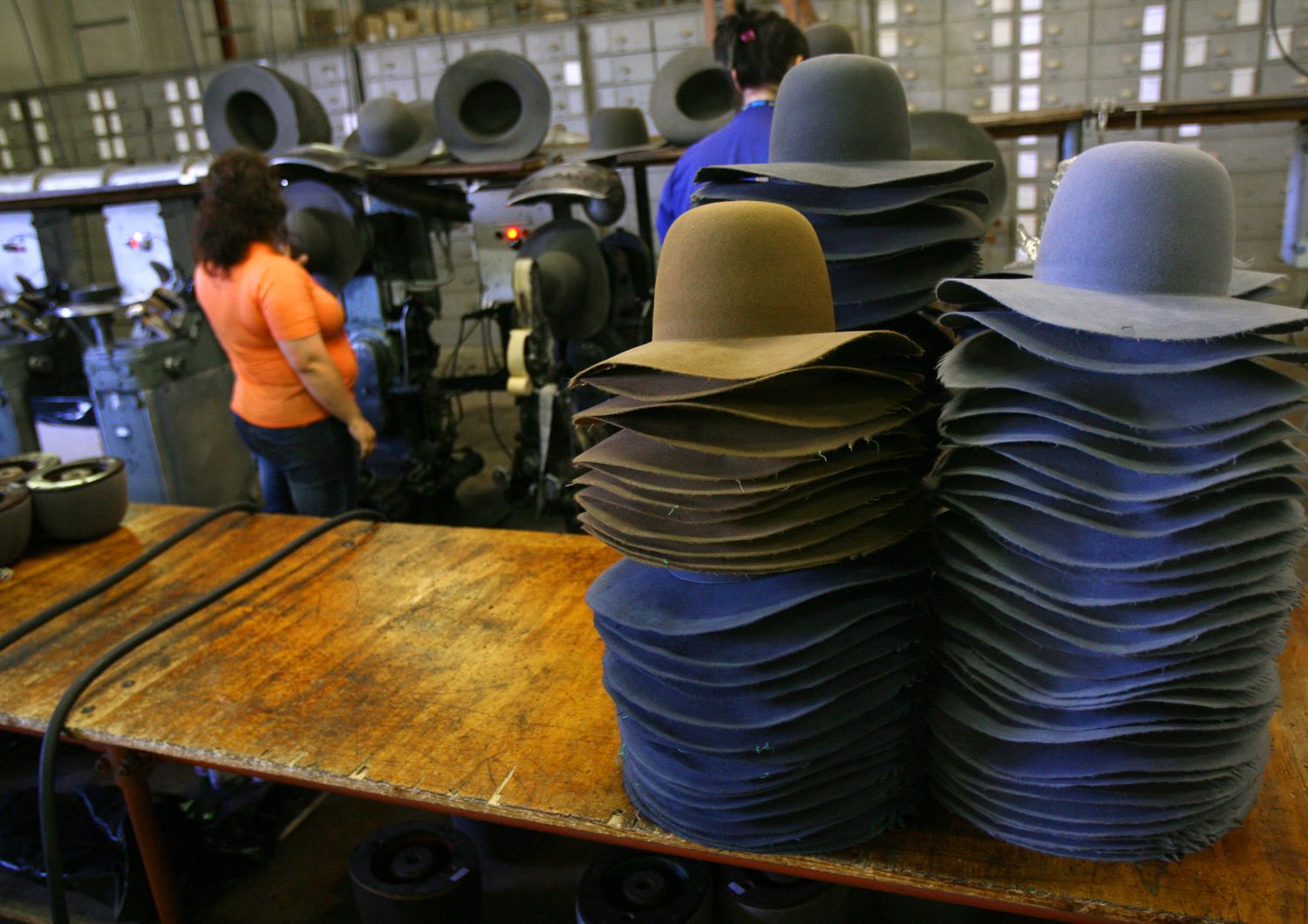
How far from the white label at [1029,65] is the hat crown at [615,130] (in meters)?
3.42

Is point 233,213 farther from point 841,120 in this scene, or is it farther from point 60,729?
point 841,120

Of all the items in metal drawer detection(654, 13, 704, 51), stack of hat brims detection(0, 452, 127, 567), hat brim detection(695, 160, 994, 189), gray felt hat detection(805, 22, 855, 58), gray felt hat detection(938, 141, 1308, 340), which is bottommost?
stack of hat brims detection(0, 452, 127, 567)

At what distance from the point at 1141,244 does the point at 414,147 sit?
3.69 metres

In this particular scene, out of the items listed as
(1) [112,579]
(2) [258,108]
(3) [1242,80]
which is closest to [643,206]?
(2) [258,108]

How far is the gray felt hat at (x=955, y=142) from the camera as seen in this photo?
193cm

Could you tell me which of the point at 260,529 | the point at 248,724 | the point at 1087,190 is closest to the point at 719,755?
the point at 1087,190

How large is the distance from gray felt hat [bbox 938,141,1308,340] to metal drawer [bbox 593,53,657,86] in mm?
6398

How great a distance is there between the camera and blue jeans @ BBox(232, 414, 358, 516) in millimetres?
2629

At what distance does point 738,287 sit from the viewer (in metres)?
0.94

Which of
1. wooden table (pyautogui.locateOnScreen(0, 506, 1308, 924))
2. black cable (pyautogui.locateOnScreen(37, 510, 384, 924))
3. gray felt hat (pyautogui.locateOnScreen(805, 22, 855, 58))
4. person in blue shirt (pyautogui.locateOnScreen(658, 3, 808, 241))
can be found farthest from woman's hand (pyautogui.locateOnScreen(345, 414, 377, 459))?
gray felt hat (pyautogui.locateOnScreen(805, 22, 855, 58))

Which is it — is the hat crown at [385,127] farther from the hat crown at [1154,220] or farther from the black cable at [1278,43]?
the hat crown at [1154,220]

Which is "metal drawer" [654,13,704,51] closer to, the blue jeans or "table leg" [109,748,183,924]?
the blue jeans

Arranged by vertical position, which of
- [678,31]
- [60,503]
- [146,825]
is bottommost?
[146,825]

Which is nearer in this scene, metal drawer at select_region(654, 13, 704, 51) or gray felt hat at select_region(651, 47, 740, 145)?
gray felt hat at select_region(651, 47, 740, 145)
